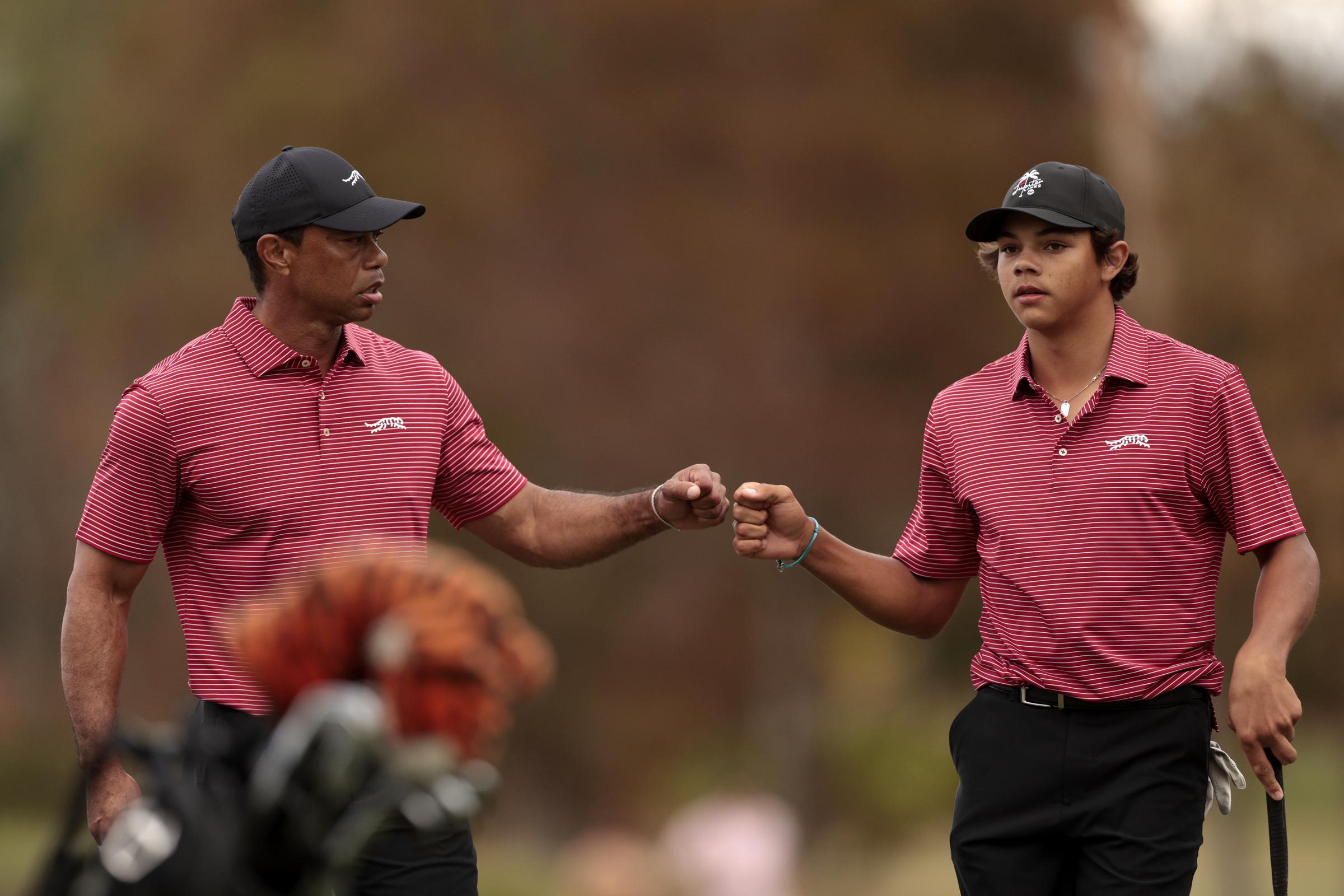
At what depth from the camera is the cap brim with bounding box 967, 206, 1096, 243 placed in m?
3.94

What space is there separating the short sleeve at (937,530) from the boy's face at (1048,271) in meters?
0.42

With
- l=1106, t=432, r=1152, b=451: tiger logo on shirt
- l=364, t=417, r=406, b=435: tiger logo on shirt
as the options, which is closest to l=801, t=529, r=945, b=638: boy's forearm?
l=1106, t=432, r=1152, b=451: tiger logo on shirt

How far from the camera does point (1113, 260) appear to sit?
161 inches

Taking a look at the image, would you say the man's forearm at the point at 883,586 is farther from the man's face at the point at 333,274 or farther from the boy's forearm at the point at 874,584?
the man's face at the point at 333,274

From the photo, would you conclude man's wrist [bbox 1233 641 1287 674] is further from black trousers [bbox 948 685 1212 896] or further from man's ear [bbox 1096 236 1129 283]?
man's ear [bbox 1096 236 1129 283]

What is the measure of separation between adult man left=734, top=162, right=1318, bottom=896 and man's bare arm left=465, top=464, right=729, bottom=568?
92cm

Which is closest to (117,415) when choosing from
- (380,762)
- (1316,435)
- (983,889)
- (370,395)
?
(370,395)

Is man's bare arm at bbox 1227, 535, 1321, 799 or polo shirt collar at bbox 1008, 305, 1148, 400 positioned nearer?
man's bare arm at bbox 1227, 535, 1321, 799

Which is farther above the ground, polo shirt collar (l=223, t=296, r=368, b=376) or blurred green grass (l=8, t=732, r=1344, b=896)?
polo shirt collar (l=223, t=296, r=368, b=376)

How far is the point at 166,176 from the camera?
50.2 ft

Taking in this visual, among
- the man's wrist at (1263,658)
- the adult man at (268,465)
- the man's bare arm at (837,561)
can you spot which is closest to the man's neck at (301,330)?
the adult man at (268,465)

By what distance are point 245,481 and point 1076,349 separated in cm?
209

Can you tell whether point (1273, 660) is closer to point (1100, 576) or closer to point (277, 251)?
point (1100, 576)

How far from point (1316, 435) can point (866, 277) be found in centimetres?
385
